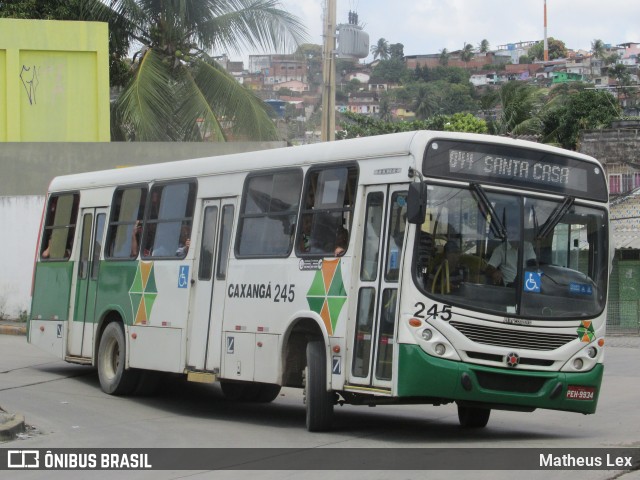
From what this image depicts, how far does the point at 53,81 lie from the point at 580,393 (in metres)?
21.3

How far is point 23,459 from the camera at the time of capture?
10.4m

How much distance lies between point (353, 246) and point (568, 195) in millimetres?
2236

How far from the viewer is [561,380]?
1090cm

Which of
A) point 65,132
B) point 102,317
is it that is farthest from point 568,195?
point 65,132

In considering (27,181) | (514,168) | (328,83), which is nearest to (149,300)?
(514,168)

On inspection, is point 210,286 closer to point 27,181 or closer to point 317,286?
point 317,286

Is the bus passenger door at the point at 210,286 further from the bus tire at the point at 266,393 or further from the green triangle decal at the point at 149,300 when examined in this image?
the bus tire at the point at 266,393

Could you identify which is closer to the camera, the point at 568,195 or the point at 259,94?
the point at 568,195

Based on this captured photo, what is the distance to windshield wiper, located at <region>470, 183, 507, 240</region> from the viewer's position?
422 inches

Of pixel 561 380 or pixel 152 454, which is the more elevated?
pixel 561 380

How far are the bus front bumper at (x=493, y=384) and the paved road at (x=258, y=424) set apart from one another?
0.41 m

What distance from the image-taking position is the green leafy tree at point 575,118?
48938 mm

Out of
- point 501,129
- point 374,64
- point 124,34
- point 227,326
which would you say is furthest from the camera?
point 374,64
